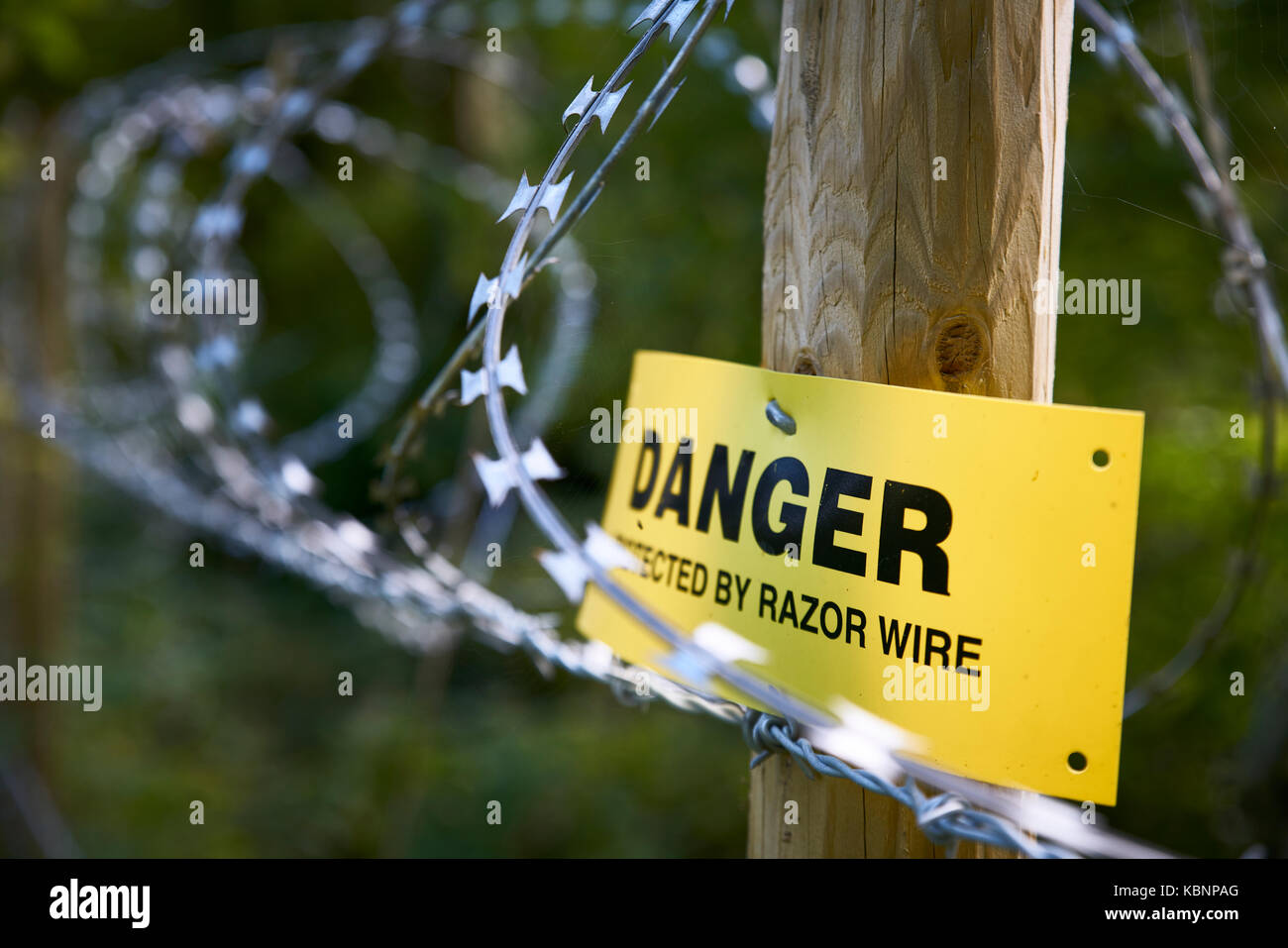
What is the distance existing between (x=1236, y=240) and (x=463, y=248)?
4.73 meters

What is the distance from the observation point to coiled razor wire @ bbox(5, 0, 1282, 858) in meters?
0.82

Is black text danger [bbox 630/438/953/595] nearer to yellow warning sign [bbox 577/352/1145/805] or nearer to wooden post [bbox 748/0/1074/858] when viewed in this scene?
yellow warning sign [bbox 577/352/1145/805]

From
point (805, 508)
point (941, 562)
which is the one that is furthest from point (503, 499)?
point (941, 562)

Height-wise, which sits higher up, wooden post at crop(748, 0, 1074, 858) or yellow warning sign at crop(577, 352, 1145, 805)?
wooden post at crop(748, 0, 1074, 858)

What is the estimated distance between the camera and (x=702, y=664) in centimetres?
87

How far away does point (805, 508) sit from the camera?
39.4 inches

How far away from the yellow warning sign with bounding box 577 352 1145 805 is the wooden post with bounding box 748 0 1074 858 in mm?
67

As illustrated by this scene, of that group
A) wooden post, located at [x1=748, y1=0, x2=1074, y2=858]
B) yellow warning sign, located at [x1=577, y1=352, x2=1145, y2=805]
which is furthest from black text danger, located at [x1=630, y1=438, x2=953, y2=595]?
wooden post, located at [x1=748, y1=0, x2=1074, y2=858]

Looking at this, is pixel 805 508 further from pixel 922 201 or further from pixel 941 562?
pixel 922 201

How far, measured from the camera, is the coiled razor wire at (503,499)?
824mm

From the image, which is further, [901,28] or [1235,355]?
[1235,355]

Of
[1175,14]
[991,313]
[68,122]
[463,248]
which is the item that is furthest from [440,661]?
[991,313]

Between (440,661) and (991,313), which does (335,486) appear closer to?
(440,661)

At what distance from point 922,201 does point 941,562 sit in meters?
0.34
